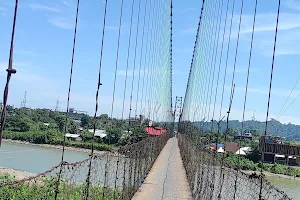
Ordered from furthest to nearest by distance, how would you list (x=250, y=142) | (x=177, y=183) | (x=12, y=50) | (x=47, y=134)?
1. (x=47, y=134)
2. (x=250, y=142)
3. (x=177, y=183)
4. (x=12, y=50)

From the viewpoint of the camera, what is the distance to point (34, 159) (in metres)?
40.1

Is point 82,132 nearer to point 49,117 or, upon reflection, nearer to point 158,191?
point 49,117

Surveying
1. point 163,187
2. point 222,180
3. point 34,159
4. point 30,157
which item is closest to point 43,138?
point 30,157

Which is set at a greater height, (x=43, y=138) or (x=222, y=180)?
(x=222, y=180)

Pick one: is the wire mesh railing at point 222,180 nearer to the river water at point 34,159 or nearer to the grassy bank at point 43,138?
the river water at point 34,159

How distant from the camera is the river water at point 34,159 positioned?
34412 millimetres

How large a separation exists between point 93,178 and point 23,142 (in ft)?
166

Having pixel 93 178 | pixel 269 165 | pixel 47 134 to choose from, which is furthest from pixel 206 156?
pixel 47 134

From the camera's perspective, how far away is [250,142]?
36344 mm

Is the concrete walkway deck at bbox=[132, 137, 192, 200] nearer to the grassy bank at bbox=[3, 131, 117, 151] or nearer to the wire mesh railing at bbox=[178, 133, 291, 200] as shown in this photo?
the wire mesh railing at bbox=[178, 133, 291, 200]

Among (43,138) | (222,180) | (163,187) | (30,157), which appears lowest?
(30,157)

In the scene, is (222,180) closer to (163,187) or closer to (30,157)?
(163,187)

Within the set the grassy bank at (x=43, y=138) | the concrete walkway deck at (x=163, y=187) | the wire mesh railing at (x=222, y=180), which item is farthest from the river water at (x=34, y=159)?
the wire mesh railing at (x=222, y=180)

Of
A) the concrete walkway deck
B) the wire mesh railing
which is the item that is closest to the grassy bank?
the concrete walkway deck
